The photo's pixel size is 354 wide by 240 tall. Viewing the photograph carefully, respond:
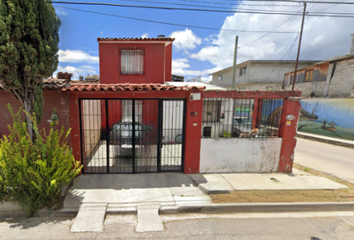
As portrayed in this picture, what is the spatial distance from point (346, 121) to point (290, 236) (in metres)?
13.7

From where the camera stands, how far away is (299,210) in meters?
3.85

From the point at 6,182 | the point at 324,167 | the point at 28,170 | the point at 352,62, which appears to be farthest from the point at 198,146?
the point at 352,62

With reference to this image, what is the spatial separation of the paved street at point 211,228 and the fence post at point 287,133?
198 cm

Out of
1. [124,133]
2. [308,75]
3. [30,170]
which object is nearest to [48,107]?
[30,170]

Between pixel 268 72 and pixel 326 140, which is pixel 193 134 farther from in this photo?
pixel 268 72

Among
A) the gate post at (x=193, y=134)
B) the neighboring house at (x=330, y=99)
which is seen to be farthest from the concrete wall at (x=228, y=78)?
the gate post at (x=193, y=134)

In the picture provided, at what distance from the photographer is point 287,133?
5.32 meters

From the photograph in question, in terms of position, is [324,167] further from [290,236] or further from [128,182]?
[128,182]

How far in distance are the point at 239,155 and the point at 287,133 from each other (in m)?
1.80

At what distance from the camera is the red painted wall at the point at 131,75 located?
8.38 meters

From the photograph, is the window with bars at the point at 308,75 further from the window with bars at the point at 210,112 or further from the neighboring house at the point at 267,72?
the window with bars at the point at 210,112

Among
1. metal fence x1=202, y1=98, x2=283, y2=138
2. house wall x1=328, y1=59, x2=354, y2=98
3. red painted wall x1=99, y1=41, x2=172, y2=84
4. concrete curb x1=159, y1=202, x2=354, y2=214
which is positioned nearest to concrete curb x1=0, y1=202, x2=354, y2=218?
concrete curb x1=159, y1=202, x2=354, y2=214

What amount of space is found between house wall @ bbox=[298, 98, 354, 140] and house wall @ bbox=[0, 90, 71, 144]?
1724cm

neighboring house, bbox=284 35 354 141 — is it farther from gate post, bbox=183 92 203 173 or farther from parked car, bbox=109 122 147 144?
parked car, bbox=109 122 147 144
